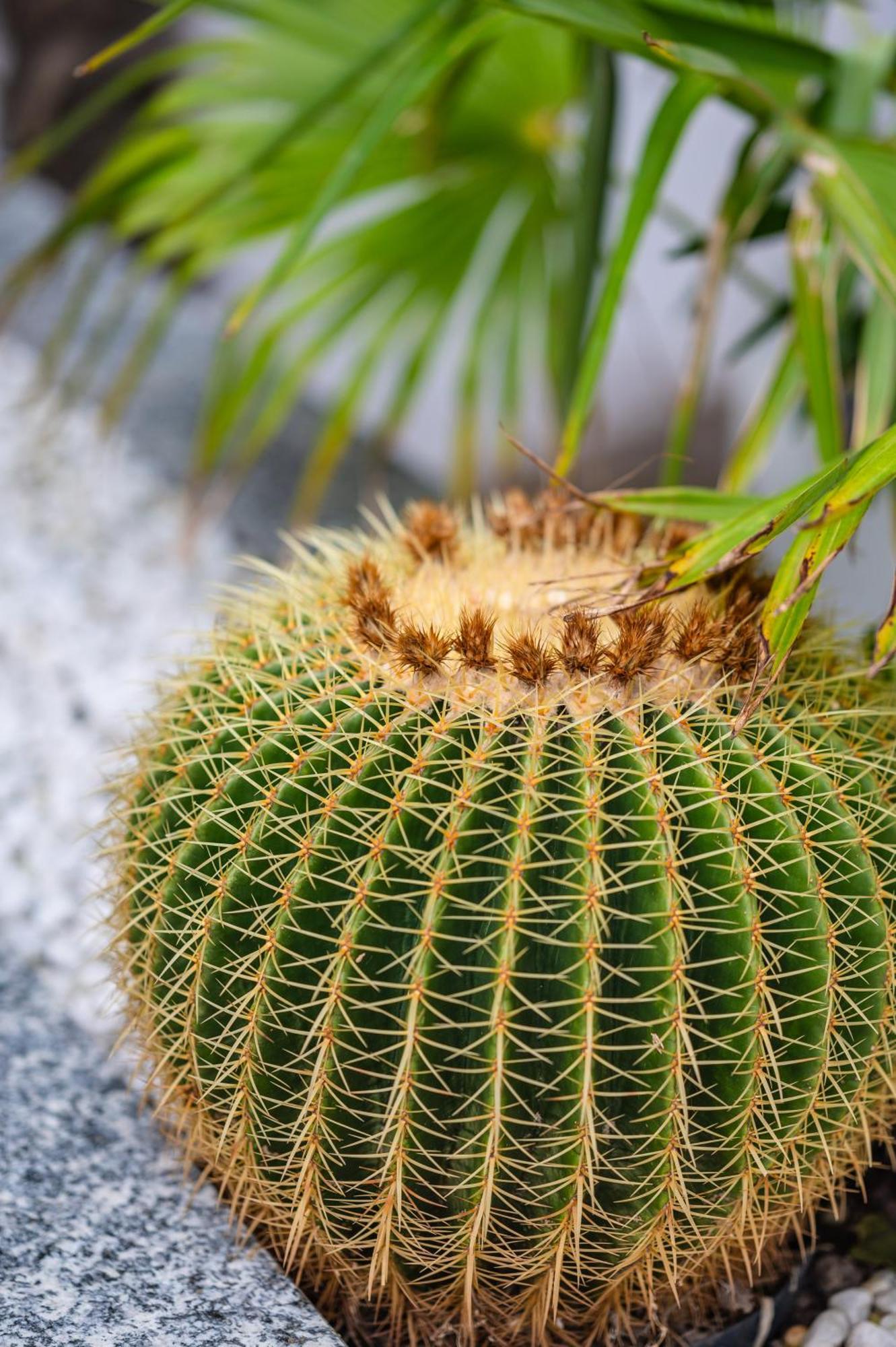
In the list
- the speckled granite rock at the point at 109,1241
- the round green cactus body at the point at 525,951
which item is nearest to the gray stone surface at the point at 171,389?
the speckled granite rock at the point at 109,1241

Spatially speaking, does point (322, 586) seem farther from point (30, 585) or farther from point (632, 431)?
point (632, 431)

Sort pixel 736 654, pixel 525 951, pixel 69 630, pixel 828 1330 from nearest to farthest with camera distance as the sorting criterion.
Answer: pixel 525 951, pixel 736 654, pixel 828 1330, pixel 69 630

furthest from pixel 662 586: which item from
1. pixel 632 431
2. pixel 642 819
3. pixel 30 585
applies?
pixel 632 431

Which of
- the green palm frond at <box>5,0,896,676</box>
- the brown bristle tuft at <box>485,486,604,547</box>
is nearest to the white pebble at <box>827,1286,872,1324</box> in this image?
the green palm frond at <box>5,0,896,676</box>

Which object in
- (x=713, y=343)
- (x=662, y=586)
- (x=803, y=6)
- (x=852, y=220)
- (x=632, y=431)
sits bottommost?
(x=632, y=431)

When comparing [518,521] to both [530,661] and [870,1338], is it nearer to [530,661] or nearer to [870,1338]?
[530,661]

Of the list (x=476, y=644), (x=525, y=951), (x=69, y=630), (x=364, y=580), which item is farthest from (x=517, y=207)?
(x=525, y=951)
